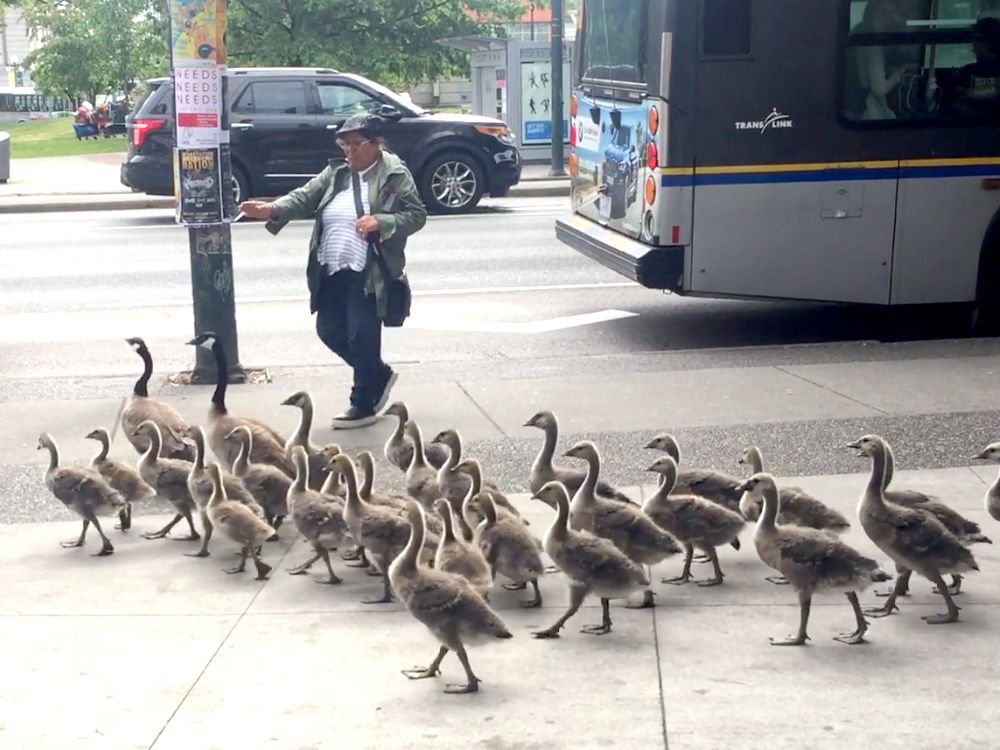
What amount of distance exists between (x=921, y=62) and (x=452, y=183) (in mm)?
12032

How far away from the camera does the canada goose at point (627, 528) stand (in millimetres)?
6609

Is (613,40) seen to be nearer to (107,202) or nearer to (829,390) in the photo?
(829,390)

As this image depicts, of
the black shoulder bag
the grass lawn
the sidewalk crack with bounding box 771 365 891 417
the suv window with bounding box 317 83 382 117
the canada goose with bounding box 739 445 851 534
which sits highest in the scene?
the suv window with bounding box 317 83 382 117

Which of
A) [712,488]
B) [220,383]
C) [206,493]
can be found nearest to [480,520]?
[712,488]

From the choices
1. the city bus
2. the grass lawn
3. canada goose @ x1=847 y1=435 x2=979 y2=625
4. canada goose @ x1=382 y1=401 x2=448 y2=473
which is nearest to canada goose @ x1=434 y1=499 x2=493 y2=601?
canada goose @ x1=847 y1=435 x2=979 y2=625

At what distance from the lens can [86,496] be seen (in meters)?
7.54

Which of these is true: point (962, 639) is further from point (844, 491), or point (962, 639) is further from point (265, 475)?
point (265, 475)

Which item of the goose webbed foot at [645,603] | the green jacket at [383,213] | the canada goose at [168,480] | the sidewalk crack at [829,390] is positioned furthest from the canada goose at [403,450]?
the sidewalk crack at [829,390]

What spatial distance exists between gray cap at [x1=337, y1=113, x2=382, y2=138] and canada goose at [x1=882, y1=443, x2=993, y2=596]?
4.40m

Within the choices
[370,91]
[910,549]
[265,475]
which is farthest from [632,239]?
[370,91]

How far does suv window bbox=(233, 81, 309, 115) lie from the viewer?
23047 mm

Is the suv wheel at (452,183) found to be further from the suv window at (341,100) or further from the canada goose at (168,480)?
the canada goose at (168,480)

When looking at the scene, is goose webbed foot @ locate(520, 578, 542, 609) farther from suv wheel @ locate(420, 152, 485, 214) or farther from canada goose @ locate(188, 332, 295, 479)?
suv wheel @ locate(420, 152, 485, 214)

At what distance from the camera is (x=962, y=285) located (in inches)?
481
